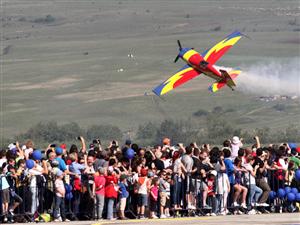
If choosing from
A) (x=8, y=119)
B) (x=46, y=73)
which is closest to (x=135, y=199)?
(x=8, y=119)

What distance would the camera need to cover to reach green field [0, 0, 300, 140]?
354ft

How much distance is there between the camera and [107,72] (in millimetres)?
129000

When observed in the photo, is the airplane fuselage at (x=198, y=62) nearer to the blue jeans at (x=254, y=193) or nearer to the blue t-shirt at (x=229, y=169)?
the blue jeans at (x=254, y=193)

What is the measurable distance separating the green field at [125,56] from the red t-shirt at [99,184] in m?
33.0

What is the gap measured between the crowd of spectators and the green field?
2956cm

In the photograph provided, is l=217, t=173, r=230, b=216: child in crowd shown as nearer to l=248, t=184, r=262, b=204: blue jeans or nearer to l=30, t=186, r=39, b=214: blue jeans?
l=248, t=184, r=262, b=204: blue jeans

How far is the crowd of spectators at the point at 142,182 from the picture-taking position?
34000 millimetres

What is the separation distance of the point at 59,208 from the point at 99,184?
1.23 meters

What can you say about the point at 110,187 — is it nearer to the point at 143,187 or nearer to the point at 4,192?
the point at 143,187

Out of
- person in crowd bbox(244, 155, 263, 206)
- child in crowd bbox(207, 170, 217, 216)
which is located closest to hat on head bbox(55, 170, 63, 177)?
child in crowd bbox(207, 170, 217, 216)

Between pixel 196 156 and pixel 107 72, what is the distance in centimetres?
9293

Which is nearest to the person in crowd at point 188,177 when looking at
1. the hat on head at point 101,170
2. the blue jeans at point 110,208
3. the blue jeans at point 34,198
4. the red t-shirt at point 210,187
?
the red t-shirt at point 210,187

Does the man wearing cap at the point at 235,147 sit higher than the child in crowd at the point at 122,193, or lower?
higher

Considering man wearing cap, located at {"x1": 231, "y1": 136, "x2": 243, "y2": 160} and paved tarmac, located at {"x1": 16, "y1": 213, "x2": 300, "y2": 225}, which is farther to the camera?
man wearing cap, located at {"x1": 231, "y1": 136, "x2": 243, "y2": 160}
